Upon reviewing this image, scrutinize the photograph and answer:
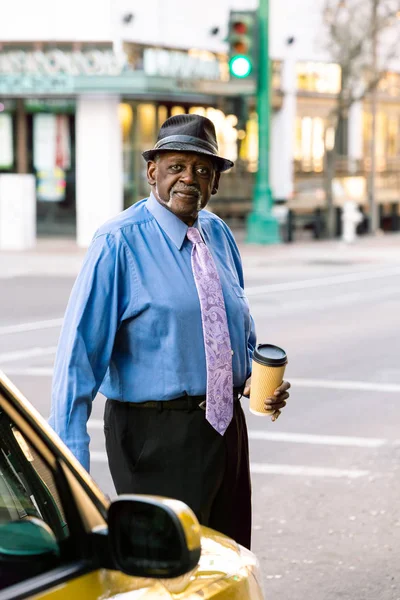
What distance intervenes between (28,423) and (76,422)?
1290 millimetres

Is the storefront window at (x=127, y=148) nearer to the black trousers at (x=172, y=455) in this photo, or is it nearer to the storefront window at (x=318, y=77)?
the storefront window at (x=318, y=77)

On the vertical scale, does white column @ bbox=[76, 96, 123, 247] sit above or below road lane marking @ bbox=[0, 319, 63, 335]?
above

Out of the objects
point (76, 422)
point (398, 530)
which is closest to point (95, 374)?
point (76, 422)

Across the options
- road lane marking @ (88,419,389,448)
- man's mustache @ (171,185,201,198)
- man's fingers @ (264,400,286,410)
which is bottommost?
road lane marking @ (88,419,389,448)

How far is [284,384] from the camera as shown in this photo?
14.7ft

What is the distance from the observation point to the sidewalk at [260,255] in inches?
910

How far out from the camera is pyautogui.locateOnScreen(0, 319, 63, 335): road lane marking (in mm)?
15180

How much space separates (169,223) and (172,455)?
0.74 m

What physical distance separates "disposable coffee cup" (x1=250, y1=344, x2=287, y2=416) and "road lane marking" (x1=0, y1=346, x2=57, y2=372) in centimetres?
872

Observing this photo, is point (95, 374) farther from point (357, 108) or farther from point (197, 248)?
point (357, 108)

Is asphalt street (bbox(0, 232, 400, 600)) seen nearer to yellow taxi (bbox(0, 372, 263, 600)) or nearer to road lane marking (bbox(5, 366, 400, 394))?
road lane marking (bbox(5, 366, 400, 394))

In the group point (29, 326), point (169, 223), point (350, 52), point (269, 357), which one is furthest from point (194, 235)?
point (350, 52)

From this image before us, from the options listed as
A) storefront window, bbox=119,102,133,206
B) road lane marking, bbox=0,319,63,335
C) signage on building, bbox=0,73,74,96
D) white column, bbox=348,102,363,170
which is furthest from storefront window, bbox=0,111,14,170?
road lane marking, bbox=0,319,63,335

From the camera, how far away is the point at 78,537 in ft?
8.66
